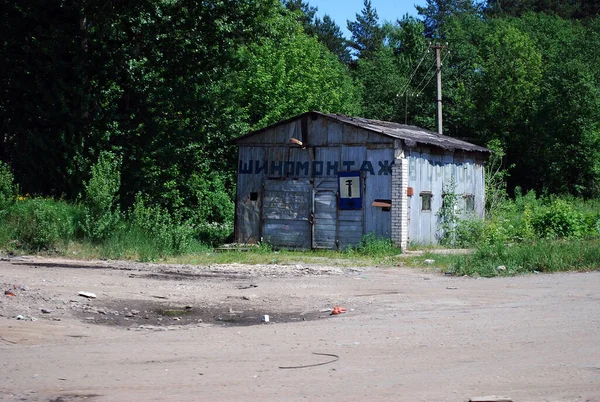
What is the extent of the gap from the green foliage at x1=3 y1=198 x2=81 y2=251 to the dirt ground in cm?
301

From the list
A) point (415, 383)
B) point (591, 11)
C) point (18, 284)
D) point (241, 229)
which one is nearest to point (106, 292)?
point (18, 284)

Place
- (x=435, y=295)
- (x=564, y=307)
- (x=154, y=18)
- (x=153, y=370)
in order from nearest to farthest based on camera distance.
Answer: (x=153, y=370), (x=564, y=307), (x=435, y=295), (x=154, y=18)

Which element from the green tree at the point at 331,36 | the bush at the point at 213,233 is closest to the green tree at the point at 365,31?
the green tree at the point at 331,36

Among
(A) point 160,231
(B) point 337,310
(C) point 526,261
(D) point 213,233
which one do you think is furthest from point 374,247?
(B) point 337,310

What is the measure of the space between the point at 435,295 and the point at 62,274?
7.23 meters

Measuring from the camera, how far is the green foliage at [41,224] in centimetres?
1978

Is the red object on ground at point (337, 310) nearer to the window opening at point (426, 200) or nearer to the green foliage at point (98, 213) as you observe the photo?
the green foliage at point (98, 213)

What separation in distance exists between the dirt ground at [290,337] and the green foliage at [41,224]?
3.01 metres

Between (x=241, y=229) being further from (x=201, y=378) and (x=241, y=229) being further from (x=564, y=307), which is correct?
(x=201, y=378)

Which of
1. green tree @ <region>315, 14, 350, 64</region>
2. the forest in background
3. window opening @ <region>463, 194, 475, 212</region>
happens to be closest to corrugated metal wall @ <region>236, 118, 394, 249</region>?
the forest in background

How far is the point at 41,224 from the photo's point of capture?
785 inches

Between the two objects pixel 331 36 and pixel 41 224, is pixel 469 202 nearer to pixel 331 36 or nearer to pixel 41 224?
pixel 41 224

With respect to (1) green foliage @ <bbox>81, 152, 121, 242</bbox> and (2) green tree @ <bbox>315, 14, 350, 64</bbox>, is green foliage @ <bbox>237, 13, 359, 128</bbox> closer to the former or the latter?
(1) green foliage @ <bbox>81, 152, 121, 242</bbox>

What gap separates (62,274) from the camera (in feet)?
49.6
